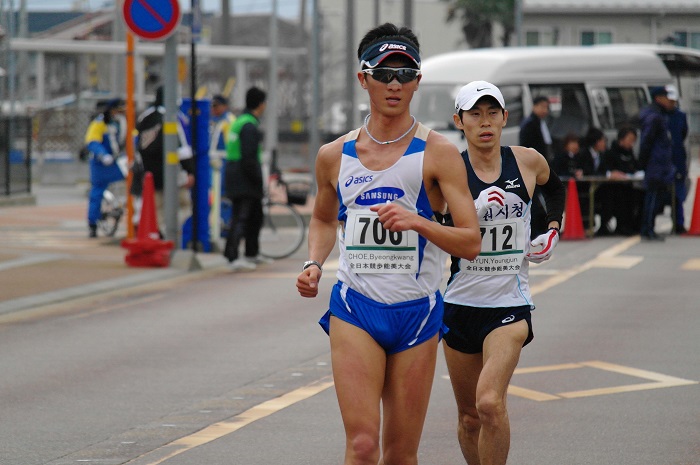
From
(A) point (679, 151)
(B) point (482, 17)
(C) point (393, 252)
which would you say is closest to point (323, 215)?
(C) point (393, 252)

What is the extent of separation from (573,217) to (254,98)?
646 cm

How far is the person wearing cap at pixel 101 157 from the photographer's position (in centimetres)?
2031

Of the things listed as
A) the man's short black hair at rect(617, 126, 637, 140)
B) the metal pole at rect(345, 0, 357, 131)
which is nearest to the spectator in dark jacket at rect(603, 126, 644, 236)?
the man's short black hair at rect(617, 126, 637, 140)

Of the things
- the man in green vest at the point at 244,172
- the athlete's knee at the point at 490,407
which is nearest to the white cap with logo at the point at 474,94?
the athlete's knee at the point at 490,407

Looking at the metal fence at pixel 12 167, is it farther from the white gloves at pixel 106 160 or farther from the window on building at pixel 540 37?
the window on building at pixel 540 37

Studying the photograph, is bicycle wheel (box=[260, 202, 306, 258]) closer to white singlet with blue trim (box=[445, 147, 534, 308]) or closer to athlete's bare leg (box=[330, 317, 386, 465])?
white singlet with blue trim (box=[445, 147, 534, 308])

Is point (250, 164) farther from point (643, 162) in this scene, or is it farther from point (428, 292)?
point (428, 292)

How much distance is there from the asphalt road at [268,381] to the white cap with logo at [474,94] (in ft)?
6.25

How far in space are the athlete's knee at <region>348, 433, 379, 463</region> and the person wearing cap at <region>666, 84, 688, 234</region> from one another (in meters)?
16.2

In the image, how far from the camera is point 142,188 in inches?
712

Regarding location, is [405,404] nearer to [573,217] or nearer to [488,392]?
[488,392]

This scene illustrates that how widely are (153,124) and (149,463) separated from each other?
11701 mm

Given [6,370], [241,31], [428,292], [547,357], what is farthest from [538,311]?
[241,31]

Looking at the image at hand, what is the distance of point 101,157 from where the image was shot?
20281 mm
